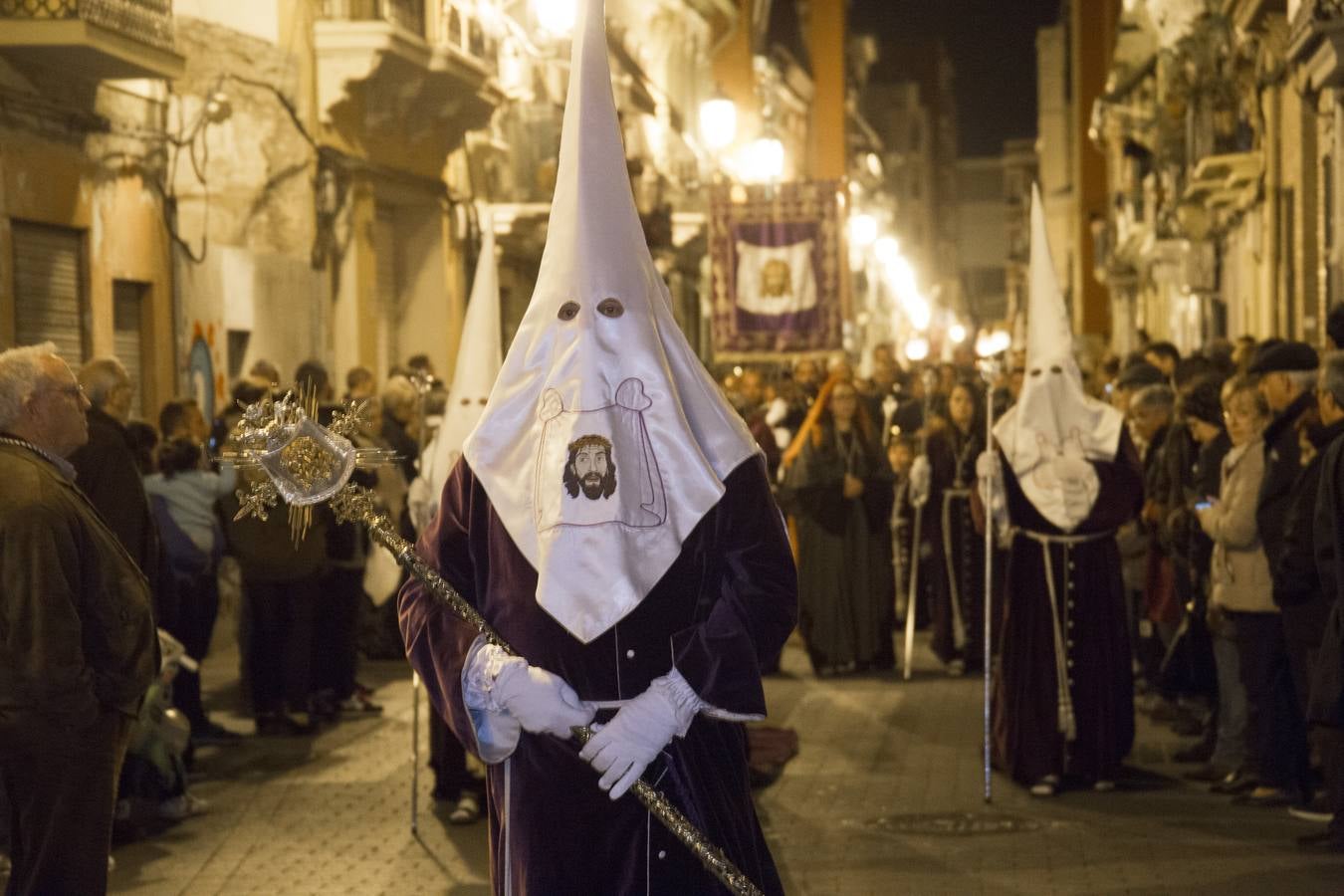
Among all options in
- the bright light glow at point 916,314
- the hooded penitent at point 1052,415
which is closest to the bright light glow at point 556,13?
the hooded penitent at point 1052,415

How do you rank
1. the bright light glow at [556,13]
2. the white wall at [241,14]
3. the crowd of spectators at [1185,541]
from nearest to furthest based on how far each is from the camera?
the crowd of spectators at [1185,541], the white wall at [241,14], the bright light glow at [556,13]

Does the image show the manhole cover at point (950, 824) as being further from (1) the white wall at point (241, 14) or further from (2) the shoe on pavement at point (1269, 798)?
(1) the white wall at point (241, 14)

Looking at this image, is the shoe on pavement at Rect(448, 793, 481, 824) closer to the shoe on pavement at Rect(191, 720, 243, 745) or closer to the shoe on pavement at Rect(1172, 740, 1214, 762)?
the shoe on pavement at Rect(191, 720, 243, 745)

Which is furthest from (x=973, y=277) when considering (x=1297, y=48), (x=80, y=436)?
(x=80, y=436)

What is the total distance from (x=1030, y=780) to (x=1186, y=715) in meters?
2.20

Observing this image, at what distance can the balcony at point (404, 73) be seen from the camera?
21.2 m

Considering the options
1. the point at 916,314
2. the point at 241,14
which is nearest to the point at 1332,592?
the point at 241,14

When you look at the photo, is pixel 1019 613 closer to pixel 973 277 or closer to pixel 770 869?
pixel 770 869

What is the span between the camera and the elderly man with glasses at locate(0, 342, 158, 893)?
5.97 metres

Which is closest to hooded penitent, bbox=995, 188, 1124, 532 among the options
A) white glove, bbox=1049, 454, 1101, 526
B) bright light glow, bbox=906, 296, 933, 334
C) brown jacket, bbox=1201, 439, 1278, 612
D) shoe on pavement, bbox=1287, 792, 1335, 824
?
white glove, bbox=1049, 454, 1101, 526

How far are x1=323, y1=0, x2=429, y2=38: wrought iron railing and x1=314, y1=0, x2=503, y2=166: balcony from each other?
0.03 feet

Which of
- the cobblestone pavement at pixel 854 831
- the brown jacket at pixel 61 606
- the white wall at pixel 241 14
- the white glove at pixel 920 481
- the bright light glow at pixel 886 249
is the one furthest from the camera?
the bright light glow at pixel 886 249

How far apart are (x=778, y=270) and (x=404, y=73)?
175 inches

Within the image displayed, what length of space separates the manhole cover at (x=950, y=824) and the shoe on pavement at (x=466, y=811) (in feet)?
5.91
